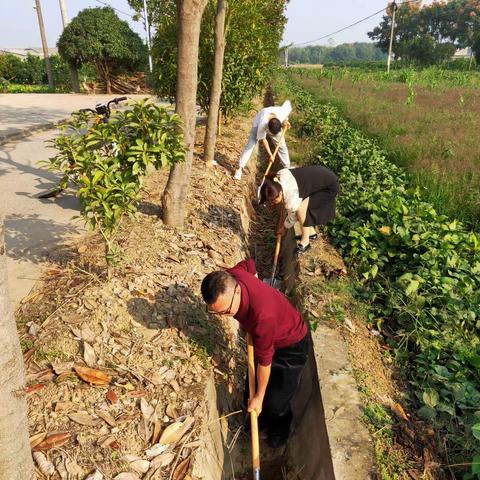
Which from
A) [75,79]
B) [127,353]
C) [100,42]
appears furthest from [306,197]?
[75,79]

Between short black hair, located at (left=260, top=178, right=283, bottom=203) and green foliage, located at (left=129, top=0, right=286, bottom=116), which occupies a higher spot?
green foliage, located at (left=129, top=0, right=286, bottom=116)

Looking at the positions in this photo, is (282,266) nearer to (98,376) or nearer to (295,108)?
(98,376)

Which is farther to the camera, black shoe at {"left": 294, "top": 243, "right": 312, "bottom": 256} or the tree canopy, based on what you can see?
the tree canopy

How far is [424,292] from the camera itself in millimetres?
3914

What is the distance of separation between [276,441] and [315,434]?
2.05 feet

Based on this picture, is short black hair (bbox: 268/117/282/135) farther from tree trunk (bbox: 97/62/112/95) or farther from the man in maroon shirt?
tree trunk (bbox: 97/62/112/95)

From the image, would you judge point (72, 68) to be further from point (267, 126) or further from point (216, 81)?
point (267, 126)

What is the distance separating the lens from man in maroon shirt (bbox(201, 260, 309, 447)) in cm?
260

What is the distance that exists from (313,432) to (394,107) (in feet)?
41.9

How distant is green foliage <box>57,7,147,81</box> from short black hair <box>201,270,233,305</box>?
20960 mm

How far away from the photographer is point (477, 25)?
66062 millimetres

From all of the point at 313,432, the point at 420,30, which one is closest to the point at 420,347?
the point at 313,432

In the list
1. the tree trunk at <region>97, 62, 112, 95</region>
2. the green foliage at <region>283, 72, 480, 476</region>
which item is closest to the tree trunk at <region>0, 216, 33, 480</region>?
the green foliage at <region>283, 72, 480, 476</region>

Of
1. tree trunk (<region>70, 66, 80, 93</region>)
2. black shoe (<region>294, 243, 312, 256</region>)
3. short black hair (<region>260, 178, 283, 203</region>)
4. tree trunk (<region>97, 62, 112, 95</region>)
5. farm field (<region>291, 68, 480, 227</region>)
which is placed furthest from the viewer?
tree trunk (<region>70, 66, 80, 93</region>)
